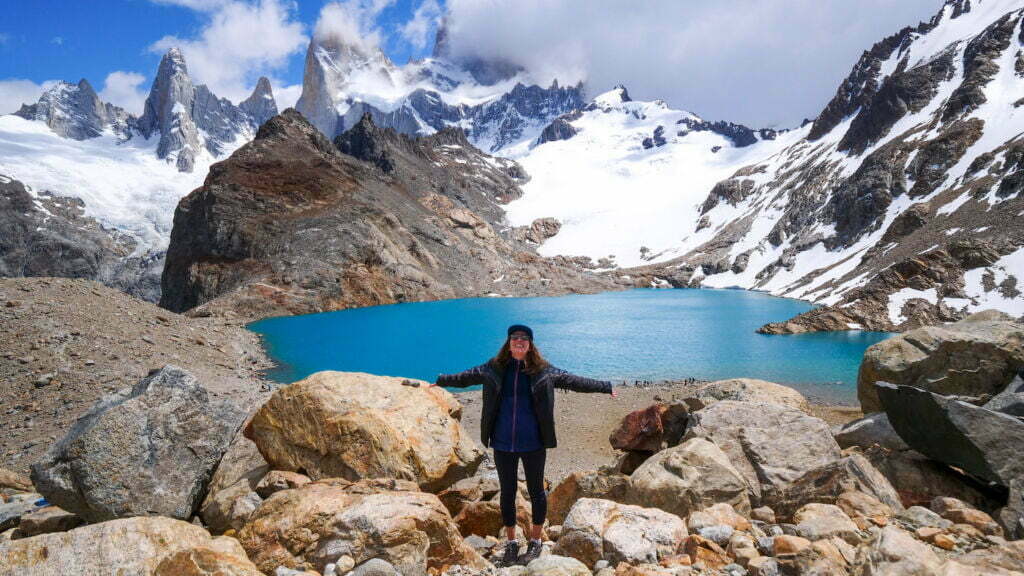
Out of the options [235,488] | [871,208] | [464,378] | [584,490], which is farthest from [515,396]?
[871,208]

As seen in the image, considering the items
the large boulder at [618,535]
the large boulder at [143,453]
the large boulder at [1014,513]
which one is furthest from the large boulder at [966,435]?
the large boulder at [143,453]

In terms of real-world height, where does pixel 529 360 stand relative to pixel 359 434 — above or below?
above

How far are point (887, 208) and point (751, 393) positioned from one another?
101m

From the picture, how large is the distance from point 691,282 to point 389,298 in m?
83.9

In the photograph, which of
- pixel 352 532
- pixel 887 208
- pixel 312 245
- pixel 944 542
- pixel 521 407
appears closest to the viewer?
pixel 944 542

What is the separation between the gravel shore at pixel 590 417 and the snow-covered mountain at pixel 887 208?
29561 millimetres

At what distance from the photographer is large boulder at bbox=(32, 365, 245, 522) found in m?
7.39

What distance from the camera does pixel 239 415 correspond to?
906cm

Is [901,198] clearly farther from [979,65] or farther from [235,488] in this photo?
[235,488]

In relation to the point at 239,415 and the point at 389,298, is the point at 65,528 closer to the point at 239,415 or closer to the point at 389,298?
the point at 239,415

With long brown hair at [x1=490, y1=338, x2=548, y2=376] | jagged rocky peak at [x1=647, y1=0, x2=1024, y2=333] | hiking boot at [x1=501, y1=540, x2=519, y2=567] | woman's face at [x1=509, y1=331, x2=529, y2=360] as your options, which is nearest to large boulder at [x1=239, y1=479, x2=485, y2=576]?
hiking boot at [x1=501, y1=540, x2=519, y2=567]

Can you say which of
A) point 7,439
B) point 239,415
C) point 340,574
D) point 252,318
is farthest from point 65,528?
point 252,318

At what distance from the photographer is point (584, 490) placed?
8.84 m

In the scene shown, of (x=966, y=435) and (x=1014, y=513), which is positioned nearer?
(x=1014, y=513)
